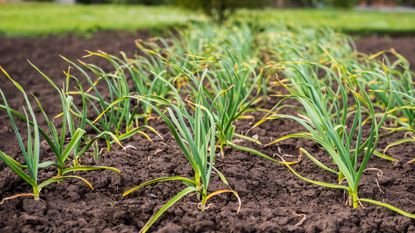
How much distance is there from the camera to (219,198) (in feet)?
7.67

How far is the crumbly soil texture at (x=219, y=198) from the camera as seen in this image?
2111mm

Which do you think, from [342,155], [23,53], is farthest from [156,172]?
[23,53]

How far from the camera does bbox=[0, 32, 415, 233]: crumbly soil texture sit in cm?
211

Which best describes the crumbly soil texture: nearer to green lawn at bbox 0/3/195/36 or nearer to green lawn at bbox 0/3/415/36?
green lawn at bbox 0/3/415/36

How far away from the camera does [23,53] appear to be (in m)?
6.44

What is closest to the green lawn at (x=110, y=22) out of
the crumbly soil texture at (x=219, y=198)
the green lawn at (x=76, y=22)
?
the green lawn at (x=76, y=22)

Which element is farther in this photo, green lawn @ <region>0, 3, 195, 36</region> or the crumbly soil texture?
green lawn @ <region>0, 3, 195, 36</region>

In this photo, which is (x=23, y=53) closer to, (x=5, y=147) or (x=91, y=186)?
(x=5, y=147)

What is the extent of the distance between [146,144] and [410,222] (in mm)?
1393

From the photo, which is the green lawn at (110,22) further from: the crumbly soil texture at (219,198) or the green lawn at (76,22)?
the crumbly soil texture at (219,198)

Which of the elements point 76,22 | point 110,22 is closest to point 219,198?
point 76,22

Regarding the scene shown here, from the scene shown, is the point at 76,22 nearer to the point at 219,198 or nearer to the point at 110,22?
the point at 110,22

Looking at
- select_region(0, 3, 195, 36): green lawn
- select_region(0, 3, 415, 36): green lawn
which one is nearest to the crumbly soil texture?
select_region(0, 3, 415, 36): green lawn

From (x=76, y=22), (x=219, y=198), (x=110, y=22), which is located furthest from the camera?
(x=110, y=22)
